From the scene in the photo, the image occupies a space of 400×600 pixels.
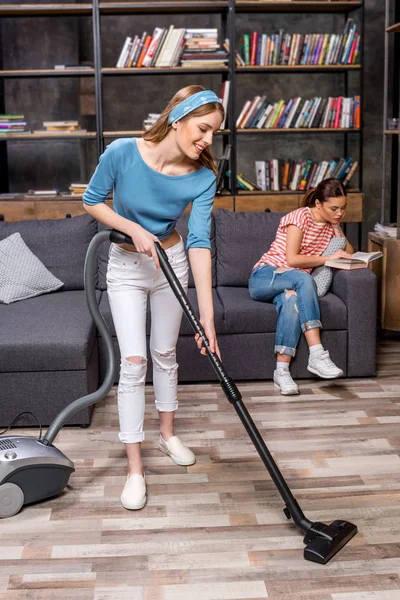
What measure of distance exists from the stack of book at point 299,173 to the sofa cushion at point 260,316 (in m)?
1.84

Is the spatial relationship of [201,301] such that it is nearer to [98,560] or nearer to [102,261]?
[98,560]

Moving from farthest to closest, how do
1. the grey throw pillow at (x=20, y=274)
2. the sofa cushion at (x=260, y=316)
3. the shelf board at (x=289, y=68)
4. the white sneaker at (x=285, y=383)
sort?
the shelf board at (x=289, y=68), the grey throw pillow at (x=20, y=274), the sofa cushion at (x=260, y=316), the white sneaker at (x=285, y=383)

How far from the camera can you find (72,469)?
8.86ft

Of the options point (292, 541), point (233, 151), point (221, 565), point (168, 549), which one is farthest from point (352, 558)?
point (233, 151)

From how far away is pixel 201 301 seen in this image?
2.56 meters

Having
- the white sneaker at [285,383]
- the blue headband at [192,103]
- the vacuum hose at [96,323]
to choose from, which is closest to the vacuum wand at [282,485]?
the vacuum hose at [96,323]

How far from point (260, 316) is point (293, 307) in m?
0.17

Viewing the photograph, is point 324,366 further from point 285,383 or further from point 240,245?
point 240,245

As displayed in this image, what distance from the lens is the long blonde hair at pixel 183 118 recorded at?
235 centimetres

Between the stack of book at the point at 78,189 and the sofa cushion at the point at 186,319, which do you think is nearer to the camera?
the sofa cushion at the point at 186,319

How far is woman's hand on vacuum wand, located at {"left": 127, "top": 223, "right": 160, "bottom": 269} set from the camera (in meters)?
2.42

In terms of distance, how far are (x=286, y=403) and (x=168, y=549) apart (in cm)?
144

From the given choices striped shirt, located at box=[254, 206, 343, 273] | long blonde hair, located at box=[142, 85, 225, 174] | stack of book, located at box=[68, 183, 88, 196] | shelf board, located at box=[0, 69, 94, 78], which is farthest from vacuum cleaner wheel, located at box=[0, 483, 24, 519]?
shelf board, located at box=[0, 69, 94, 78]

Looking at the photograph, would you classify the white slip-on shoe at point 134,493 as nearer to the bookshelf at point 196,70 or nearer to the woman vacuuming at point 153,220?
the woman vacuuming at point 153,220
